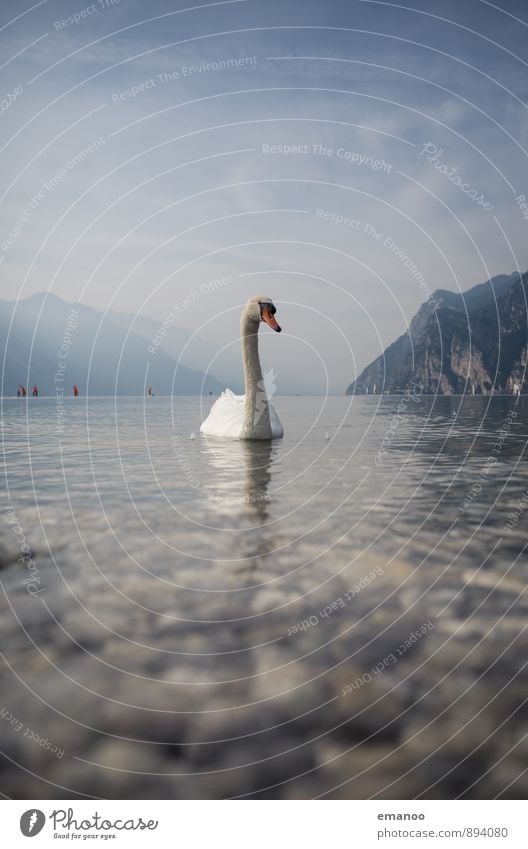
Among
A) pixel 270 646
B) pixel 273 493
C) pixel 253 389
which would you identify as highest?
pixel 253 389

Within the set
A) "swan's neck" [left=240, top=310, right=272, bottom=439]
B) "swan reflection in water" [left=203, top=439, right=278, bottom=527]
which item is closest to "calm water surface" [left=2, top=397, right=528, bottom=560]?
"swan reflection in water" [left=203, top=439, right=278, bottom=527]

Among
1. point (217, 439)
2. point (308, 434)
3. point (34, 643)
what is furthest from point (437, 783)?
point (308, 434)

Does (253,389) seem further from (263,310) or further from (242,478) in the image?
(242,478)

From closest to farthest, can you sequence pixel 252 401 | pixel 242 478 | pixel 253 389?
pixel 242 478, pixel 252 401, pixel 253 389

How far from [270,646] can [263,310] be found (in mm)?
13793

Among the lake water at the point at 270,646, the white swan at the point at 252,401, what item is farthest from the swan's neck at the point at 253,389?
the lake water at the point at 270,646

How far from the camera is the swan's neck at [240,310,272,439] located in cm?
1609

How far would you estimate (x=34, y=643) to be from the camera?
3701 mm

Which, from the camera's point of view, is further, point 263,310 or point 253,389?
point 253,389

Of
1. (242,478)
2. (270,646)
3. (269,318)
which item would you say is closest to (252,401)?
(269,318)

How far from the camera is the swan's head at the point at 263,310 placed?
1605 centimetres

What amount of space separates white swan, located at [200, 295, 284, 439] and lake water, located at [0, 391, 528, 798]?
7.92 meters

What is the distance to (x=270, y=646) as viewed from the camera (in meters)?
3.61

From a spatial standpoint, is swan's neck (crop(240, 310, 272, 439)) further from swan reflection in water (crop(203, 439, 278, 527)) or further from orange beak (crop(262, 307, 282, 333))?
orange beak (crop(262, 307, 282, 333))
